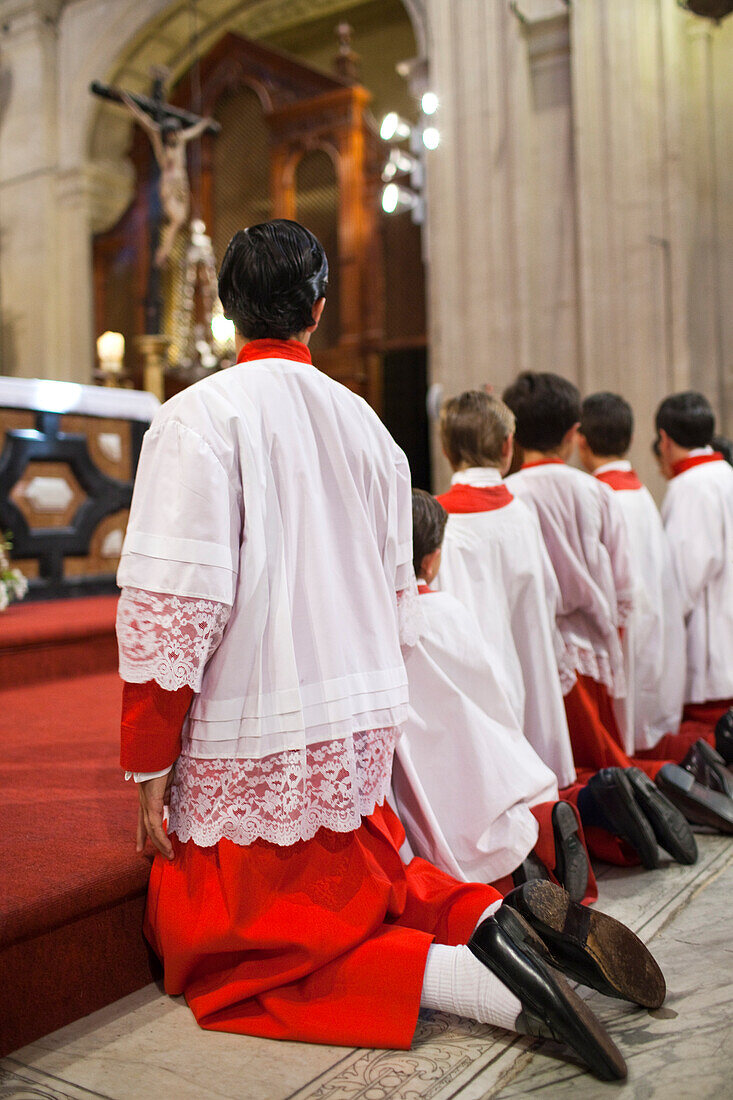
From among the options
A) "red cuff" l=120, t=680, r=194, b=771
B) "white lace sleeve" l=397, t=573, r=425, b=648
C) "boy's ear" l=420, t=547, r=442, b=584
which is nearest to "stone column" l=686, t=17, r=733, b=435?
"boy's ear" l=420, t=547, r=442, b=584

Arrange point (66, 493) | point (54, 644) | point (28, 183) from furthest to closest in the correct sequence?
point (28, 183) < point (66, 493) < point (54, 644)

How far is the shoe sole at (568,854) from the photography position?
2279 mm

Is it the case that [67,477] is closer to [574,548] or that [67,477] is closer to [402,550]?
[574,548]

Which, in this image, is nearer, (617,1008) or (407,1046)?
(407,1046)

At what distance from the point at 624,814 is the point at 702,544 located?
1594 millimetres

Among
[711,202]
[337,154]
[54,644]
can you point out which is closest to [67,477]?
[54,644]

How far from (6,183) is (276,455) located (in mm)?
10315

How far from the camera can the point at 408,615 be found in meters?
2.05

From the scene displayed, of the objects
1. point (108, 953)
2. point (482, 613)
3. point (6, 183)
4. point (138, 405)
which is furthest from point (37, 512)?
point (6, 183)

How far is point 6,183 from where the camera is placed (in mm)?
10602

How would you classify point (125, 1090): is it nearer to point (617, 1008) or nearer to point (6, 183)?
point (617, 1008)

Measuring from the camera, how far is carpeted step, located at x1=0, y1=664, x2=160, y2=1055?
1.74 m

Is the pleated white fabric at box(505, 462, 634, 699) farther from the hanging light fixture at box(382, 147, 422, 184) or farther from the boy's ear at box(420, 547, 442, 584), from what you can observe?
the hanging light fixture at box(382, 147, 422, 184)

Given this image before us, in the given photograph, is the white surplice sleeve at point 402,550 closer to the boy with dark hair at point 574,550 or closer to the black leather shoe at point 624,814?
the black leather shoe at point 624,814
